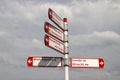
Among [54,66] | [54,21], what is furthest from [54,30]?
[54,66]

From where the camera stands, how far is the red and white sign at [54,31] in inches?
496

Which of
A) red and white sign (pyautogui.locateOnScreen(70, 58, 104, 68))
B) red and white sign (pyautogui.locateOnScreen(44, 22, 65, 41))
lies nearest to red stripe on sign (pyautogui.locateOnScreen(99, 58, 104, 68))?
red and white sign (pyautogui.locateOnScreen(70, 58, 104, 68))

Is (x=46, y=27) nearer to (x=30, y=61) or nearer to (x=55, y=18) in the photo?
(x=55, y=18)

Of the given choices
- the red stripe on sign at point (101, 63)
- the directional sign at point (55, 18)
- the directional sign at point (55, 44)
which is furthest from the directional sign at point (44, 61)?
the red stripe on sign at point (101, 63)

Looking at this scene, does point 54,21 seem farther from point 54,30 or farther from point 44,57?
point 44,57

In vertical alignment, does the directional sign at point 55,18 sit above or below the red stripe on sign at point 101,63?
above

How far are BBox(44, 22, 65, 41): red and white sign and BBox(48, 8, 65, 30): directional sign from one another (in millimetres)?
195

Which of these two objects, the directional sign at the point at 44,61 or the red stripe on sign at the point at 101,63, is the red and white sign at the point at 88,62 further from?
the directional sign at the point at 44,61

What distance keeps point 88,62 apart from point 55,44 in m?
1.42

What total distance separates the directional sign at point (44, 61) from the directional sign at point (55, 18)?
111 cm

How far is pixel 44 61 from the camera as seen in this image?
43.6ft

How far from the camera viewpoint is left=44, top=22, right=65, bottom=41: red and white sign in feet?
41.3

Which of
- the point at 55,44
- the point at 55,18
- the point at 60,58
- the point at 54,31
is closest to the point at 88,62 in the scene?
the point at 60,58

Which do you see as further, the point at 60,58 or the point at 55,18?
the point at 60,58
